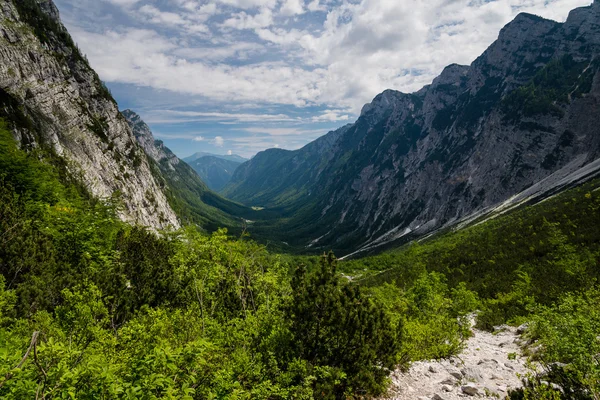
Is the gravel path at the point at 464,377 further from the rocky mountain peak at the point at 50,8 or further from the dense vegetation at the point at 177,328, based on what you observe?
the rocky mountain peak at the point at 50,8

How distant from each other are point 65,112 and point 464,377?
112106 millimetres

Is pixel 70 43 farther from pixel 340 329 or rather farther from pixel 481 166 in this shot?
pixel 481 166

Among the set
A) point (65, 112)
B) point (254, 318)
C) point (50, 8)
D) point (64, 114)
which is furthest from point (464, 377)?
point (50, 8)

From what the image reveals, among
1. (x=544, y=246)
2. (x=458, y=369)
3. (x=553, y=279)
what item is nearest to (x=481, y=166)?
(x=544, y=246)

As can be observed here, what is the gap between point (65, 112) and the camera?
87062 millimetres

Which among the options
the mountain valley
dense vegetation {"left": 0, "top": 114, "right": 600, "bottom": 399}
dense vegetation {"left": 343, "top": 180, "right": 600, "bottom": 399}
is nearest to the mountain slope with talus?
the mountain valley

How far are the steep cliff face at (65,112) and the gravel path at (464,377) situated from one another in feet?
197

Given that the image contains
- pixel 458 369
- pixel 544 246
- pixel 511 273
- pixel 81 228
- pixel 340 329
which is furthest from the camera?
pixel 544 246

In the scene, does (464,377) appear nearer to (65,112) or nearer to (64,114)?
(64,114)

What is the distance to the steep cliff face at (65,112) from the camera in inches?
2886

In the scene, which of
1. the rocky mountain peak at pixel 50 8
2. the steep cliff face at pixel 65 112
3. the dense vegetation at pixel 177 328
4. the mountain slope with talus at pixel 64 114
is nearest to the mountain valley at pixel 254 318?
the dense vegetation at pixel 177 328

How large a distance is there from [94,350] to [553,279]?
34606mm

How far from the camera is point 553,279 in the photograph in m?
26.8

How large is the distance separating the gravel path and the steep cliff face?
6007cm
